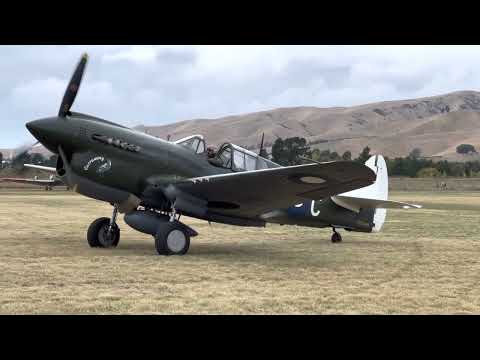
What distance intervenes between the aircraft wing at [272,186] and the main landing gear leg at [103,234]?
189 cm

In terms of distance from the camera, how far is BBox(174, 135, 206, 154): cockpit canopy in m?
10.9

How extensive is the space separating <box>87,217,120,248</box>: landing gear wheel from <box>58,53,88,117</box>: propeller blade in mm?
2448

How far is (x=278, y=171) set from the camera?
29.3ft

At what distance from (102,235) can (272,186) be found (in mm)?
3657

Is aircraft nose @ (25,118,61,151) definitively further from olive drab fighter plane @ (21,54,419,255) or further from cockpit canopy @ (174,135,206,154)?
cockpit canopy @ (174,135,206,154)

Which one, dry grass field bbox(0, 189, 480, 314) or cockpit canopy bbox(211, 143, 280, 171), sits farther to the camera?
cockpit canopy bbox(211, 143, 280, 171)

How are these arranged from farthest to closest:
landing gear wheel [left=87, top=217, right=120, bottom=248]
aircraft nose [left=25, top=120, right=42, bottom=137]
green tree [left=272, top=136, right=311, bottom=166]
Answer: green tree [left=272, top=136, right=311, bottom=166]
landing gear wheel [left=87, top=217, right=120, bottom=248]
aircraft nose [left=25, top=120, right=42, bottom=137]

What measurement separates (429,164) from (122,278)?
342 ft

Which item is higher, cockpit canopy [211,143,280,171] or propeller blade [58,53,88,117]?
propeller blade [58,53,88,117]

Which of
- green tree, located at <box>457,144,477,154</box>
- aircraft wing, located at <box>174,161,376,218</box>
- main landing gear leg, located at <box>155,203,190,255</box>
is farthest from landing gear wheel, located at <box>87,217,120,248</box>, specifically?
green tree, located at <box>457,144,477,154</box>

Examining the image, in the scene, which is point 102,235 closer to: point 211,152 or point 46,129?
point 46,129

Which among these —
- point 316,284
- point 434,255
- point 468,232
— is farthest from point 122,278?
point 468,232

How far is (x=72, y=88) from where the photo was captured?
9.74 m

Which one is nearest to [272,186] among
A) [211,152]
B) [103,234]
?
[211,152]
